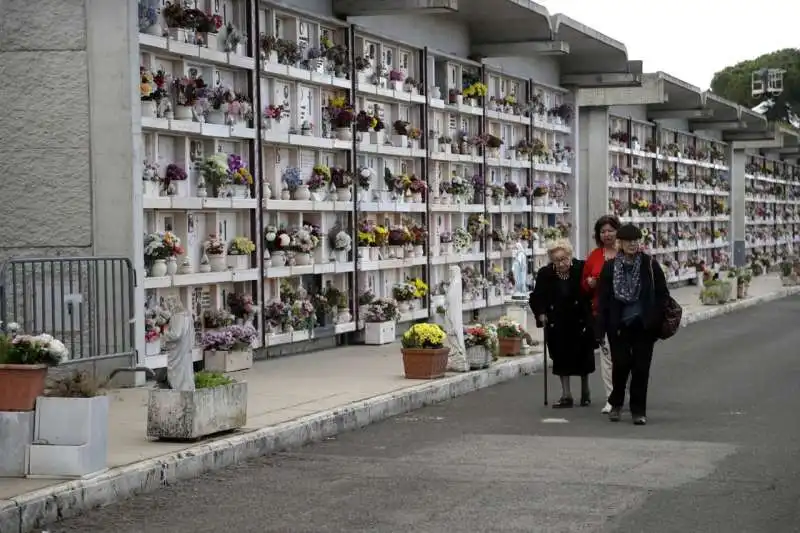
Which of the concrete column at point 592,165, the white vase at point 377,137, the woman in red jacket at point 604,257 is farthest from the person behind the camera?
the concrete column at point 592,165

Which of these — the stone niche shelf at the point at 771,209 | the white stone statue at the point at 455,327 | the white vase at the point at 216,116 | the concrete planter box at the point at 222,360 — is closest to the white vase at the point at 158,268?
the concrete planter box at the point at 222,360

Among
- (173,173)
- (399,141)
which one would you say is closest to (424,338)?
(173,173)

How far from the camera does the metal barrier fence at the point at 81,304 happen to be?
41.4 ft

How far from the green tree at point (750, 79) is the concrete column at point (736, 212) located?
37.7m

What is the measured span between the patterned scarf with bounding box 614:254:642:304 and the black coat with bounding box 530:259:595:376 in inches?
41.0

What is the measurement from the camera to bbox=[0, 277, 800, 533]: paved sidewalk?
28.9 feet

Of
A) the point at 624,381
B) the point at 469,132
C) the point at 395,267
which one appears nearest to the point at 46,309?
the point at 624,381

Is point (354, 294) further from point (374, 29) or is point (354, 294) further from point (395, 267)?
Result: point (374, 29)

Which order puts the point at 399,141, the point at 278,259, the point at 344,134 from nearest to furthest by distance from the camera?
the point at 278,259
the point at 344,134
the point at 399,141

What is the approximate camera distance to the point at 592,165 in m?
34.8

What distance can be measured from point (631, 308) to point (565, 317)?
1239 mm

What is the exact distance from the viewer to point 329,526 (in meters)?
8.17

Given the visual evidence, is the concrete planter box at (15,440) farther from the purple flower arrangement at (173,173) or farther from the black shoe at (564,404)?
the purple flower arrangement at (173,173)

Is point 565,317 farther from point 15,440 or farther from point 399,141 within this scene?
point 399,141
